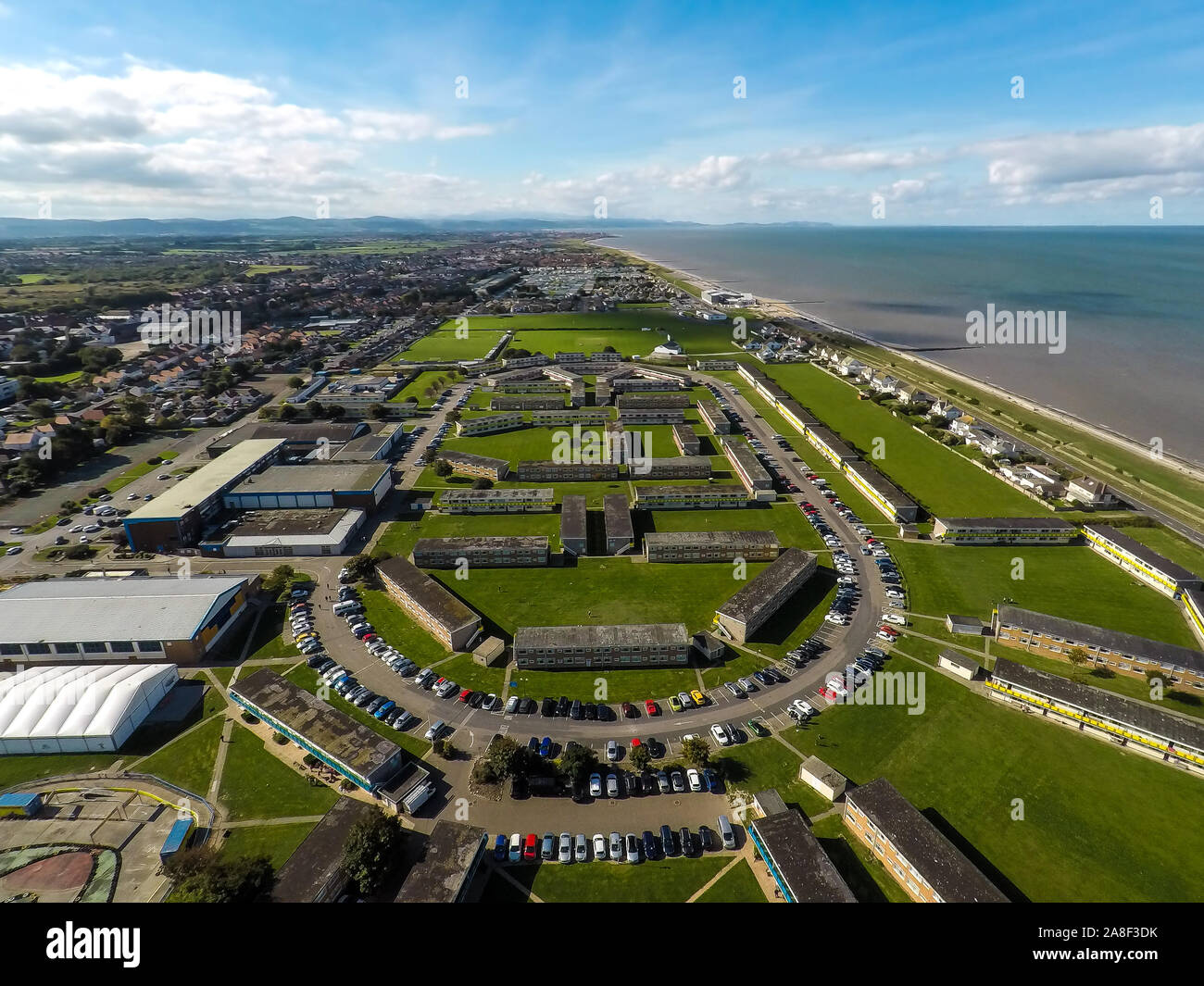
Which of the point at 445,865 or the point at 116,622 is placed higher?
the point at 116,622

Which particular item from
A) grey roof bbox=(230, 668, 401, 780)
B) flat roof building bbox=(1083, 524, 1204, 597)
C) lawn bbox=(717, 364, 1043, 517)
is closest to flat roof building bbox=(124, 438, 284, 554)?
grey roof bbox=(230, 668, 401, 780)

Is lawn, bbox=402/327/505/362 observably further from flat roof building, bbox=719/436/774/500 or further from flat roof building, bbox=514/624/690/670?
flat roof building, bbox=514/624/690/670

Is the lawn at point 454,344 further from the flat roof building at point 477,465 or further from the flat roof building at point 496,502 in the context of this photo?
the flat roof building at point 496,502

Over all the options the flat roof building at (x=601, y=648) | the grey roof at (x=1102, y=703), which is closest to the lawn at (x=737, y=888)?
the flat roof building at (x=601, y=648)

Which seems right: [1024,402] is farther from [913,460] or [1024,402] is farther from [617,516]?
[617,516]

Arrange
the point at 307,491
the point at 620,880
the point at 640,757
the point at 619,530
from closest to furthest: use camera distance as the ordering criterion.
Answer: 1. the point at 620,880
2. the point at 640,757
3. the point at 619,530
4. the point at 307,491

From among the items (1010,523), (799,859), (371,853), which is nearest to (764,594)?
(799,859)
